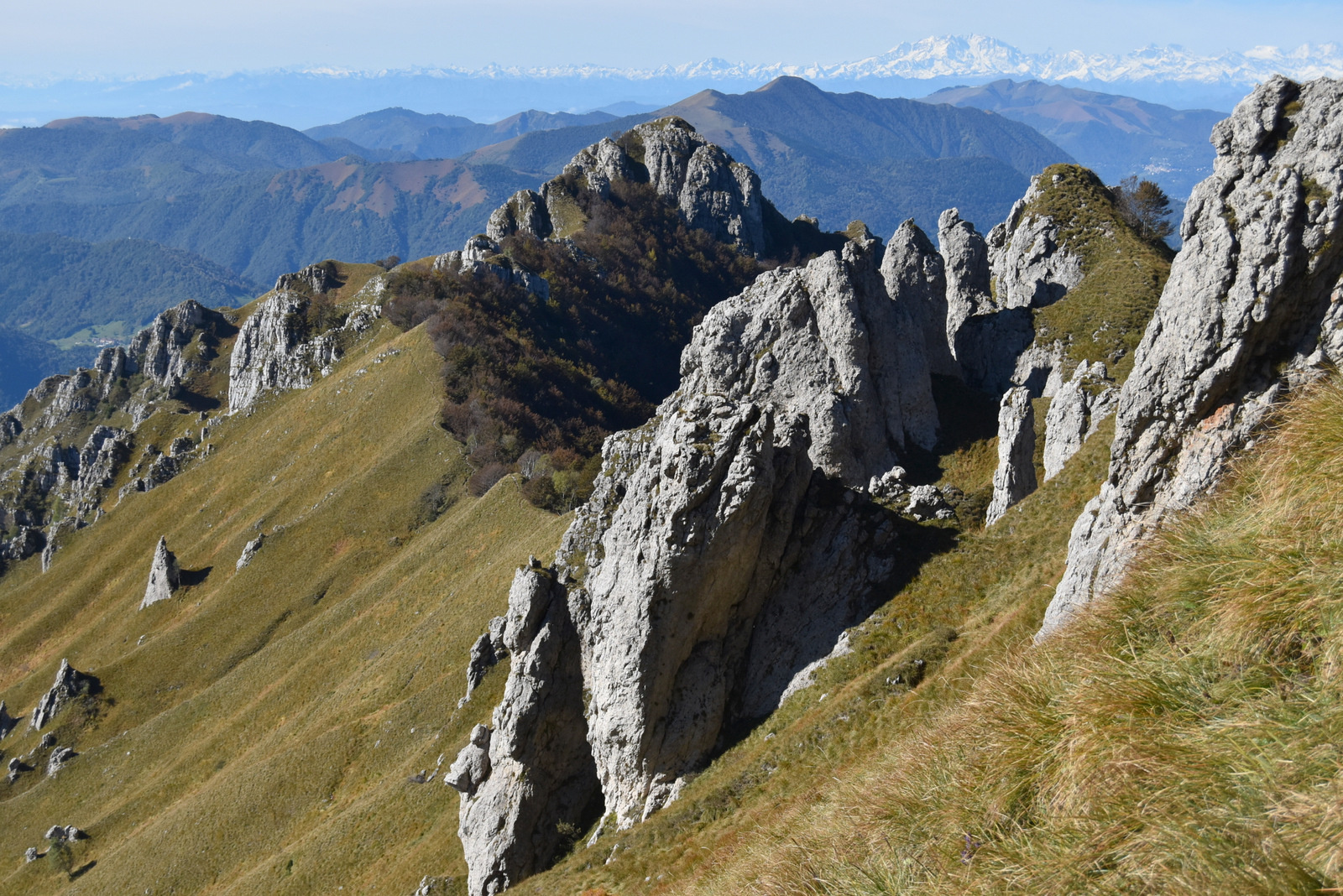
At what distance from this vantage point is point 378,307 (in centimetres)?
14388

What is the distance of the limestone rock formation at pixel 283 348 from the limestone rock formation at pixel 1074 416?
410ft

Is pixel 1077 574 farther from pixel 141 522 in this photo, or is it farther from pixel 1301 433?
pixel 141 522

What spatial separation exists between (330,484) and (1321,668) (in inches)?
4257

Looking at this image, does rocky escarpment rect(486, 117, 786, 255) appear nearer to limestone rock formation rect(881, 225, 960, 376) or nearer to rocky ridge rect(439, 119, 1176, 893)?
limestone rock formation rect(881, 225, 960, 376)

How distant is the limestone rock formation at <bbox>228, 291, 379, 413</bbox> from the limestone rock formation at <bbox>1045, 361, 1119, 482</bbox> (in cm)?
12500

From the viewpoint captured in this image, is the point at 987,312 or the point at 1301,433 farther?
the point at 987,312

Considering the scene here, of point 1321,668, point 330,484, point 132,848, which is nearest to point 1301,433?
point 1321,668

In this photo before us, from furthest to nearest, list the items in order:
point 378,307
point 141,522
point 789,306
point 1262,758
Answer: point 378,307 → point 141,522 → point 789,306 → point 1262,758

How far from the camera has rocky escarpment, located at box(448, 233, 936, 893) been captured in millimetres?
31203

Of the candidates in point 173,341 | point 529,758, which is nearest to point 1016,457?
point 529,758

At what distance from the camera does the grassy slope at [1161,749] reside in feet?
24.3

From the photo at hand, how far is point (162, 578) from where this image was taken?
100938 millimetres

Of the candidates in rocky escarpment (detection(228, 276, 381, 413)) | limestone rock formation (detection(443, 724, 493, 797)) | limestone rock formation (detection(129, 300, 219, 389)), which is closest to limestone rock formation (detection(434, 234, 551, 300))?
rocky escarpment (detection(228, 276, 381, 413))

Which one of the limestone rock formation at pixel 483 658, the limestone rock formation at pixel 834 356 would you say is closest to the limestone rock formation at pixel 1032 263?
the limestone rock formation at pixel 834 356
